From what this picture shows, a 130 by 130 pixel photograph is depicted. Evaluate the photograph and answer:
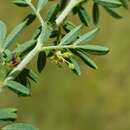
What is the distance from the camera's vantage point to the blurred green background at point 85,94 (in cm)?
411

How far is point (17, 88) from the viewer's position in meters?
0.64

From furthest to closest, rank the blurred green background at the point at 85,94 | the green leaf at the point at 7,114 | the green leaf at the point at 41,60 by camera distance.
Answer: the blurred green background at the point at 85,94
the green leaf at the point at 41,60
the green leaf at the point at 7,114

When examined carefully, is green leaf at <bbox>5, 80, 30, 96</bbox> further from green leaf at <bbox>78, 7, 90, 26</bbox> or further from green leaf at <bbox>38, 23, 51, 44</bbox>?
green leaf at <bbox>78, 7, 90, 26</bbox>

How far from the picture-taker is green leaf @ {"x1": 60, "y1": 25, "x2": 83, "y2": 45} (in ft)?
2.25

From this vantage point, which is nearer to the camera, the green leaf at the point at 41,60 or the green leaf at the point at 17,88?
the green leaf at the point at 17,88

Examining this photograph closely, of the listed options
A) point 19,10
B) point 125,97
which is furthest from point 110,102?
point 19,10

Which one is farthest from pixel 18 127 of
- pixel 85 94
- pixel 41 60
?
pixel 85 94

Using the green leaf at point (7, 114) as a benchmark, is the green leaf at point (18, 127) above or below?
below

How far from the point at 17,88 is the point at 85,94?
146 inches

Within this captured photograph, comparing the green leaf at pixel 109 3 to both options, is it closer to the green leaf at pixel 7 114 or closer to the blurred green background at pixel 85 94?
the green leaf at pixel 7 114

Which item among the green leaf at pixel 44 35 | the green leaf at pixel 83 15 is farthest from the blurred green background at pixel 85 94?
the green leaf at pixel 44 35

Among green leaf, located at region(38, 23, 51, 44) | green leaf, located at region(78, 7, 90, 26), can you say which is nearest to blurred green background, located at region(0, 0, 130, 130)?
green leaf, located at region(78, 7, 90, 26)

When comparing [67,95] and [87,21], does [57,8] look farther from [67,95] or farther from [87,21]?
[67,95]

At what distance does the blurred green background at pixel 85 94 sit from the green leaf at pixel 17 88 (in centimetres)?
331
